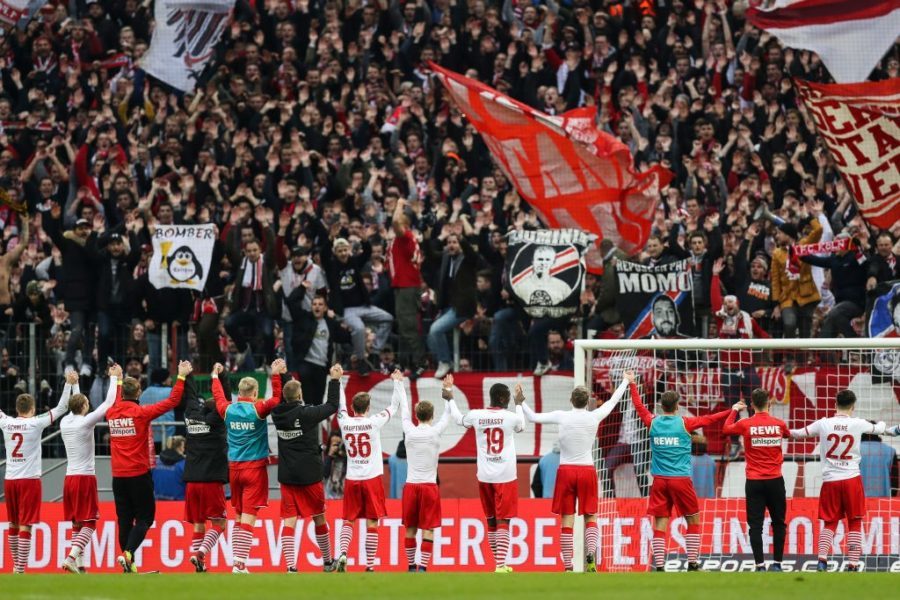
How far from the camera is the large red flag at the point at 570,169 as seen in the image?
20.5 metres

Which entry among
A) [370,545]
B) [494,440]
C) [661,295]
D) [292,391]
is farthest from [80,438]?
[661,295]

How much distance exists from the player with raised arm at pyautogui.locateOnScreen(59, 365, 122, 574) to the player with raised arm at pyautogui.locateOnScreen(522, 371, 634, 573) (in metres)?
4.28

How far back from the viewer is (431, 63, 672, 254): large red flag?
2052 centimetres

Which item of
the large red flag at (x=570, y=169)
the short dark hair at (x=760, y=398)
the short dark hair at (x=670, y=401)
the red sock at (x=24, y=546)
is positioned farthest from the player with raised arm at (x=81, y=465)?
the large red flag at (x=570, y=169)

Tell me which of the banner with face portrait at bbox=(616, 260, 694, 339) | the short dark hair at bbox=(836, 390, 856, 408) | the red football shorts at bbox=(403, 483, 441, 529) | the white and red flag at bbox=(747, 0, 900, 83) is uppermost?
the white and red flag at bbox=(747, 0, 900, 83)

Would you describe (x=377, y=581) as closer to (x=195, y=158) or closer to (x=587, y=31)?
(x=195, y=158)

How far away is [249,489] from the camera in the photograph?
16312mm

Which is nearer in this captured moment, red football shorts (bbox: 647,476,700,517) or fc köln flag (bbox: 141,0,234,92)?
red football shorts (bbox: 647,476,700,517)

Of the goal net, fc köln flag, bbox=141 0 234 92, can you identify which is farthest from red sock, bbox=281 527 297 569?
fc köln flag, bbox=141 0 234 92

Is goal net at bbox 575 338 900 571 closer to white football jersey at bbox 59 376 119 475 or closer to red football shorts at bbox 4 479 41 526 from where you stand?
white football jersey at bbox 59 376 119 475

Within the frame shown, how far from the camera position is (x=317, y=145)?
24297 mm

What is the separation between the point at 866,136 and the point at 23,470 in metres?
10.4

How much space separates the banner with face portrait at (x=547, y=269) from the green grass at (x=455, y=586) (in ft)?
15.7

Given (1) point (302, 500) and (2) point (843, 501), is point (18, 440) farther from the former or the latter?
(2) point (843, 501)
